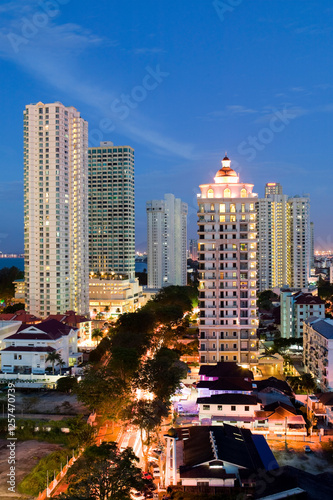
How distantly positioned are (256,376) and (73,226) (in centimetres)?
2983

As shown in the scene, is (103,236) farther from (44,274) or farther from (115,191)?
(44,274)

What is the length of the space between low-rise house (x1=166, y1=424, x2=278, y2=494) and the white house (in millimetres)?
16626

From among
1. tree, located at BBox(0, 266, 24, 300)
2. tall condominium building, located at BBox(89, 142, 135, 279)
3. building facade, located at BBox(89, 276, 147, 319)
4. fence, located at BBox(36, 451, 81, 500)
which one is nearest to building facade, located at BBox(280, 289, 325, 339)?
building facade, located at BBox(89, 276, 147, 319)

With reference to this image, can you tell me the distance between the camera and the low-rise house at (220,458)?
17.8m

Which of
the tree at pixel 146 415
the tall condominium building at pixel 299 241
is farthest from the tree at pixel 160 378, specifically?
the tall condominium building at pixel 299 241

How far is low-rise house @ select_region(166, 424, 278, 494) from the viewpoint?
58.3 feet

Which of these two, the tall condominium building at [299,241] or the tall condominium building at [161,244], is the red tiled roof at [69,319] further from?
the tall condominium building at [161,244]

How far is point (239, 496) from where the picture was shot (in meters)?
16.1

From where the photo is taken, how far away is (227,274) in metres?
35.9

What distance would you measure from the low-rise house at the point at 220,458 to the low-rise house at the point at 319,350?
30.1 ft

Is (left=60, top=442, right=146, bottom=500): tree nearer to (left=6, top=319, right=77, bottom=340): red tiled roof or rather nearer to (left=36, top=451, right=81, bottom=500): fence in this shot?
(left=36, top=451, right=81, bottom=500): fence

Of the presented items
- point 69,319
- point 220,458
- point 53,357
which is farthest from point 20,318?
point 220,458

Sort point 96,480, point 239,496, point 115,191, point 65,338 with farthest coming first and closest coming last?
point 115,191
point 65,338
point 239,496
point 96,480

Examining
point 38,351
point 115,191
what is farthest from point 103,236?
point 38,351
